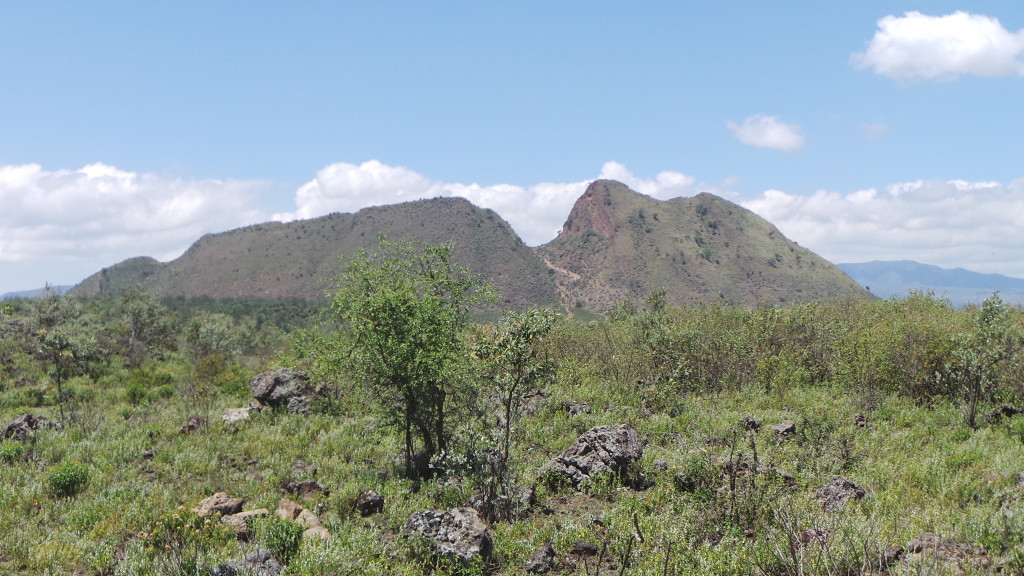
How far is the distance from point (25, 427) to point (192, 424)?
4815 millimetres

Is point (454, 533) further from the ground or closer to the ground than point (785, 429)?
further from the ground

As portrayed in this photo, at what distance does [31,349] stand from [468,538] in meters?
41.4

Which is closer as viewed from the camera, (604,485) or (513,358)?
(513,358)

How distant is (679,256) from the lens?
148 m

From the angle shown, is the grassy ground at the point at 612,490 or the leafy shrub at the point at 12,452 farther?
the leafy shrub at the point at 12,452

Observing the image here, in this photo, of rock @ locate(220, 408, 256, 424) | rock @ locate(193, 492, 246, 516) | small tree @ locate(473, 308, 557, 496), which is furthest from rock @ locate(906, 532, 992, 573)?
rock @ locate(220, 408, 256, 424)

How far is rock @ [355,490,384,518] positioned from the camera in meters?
11.8

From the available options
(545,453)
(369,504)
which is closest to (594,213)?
(545,453)

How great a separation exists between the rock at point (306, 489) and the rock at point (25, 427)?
33.7 feet

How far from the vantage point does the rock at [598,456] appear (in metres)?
13.0

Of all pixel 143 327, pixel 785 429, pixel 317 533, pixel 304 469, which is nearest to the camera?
pixel 317 533

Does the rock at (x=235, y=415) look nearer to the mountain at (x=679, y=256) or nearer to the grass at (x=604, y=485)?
the grass at (x=604, y=485)

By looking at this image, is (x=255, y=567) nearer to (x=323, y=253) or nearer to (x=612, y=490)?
(x=612, y=490)

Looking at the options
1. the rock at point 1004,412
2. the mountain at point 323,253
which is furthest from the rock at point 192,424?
the mountain at point 323,253
